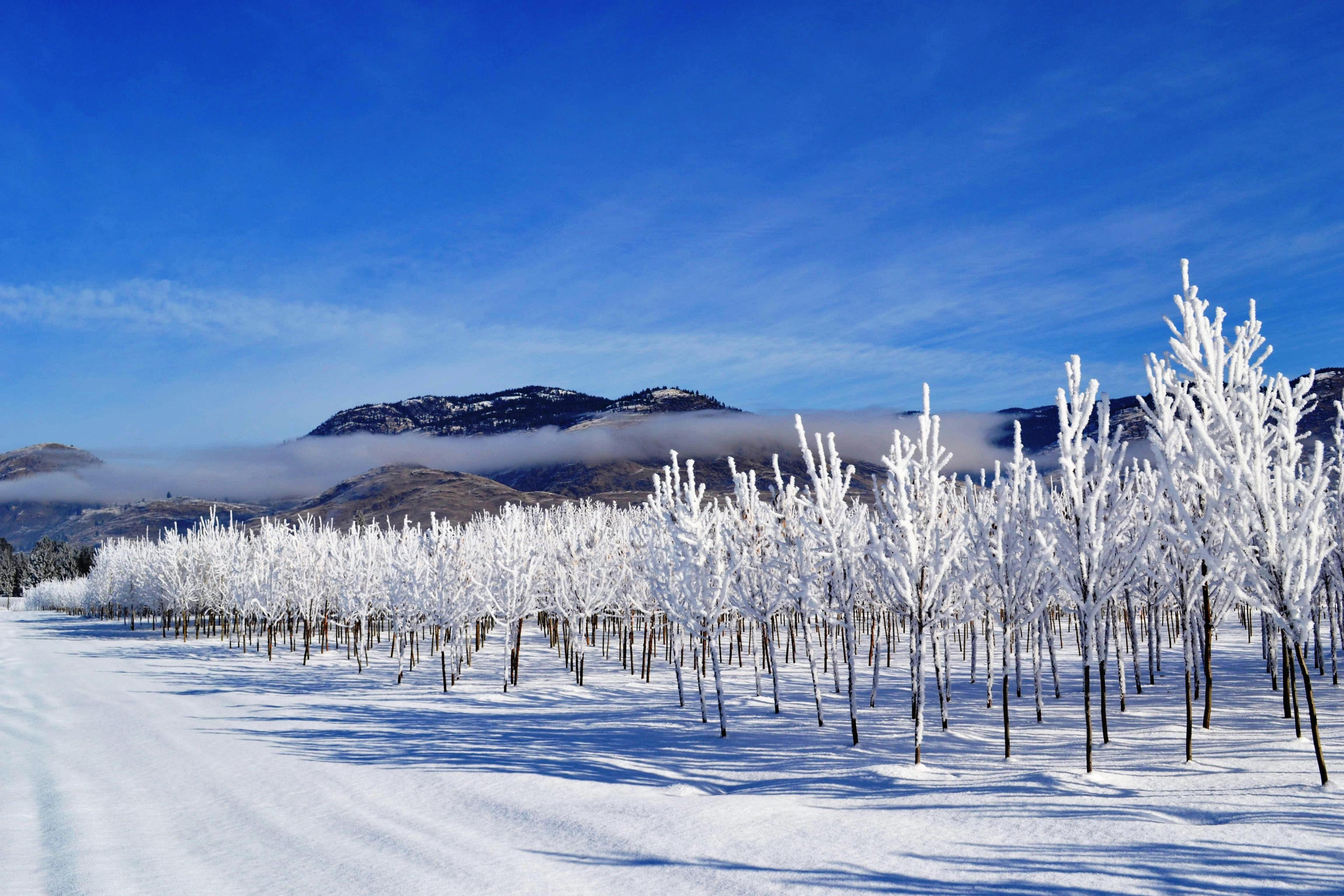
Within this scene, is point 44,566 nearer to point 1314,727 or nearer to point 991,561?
point 991,561

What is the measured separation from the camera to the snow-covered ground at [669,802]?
8.70 meters

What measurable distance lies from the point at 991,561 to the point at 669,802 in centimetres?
713

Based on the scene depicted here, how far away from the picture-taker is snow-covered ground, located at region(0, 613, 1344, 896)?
8.70 metres

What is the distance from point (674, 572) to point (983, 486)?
15857 mm

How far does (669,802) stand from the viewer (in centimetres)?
1188

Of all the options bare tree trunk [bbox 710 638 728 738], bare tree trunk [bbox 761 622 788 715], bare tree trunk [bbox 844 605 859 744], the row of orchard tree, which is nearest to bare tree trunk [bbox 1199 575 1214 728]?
the row of orchard tree

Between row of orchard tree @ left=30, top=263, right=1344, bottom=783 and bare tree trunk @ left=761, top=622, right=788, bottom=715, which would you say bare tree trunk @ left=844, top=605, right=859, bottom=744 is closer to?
row of orchard tree @ left=30, top=263, right=1344, bottom=783

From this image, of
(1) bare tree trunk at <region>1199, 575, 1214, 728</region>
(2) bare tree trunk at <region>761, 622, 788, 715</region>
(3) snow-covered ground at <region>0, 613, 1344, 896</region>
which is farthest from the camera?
(2) bare tree trunk at <region>761, 622, 788, 715</region>

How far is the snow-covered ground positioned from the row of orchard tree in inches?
33.3

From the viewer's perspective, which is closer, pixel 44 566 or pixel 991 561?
pixel 991 561

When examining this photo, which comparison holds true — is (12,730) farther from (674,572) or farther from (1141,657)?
(1141,657)

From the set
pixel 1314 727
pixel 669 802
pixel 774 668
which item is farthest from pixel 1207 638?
pixel 774 668

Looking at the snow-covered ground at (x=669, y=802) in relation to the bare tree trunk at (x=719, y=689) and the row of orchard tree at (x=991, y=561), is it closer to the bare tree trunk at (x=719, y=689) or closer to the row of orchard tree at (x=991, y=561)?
the bare tree trunk at (x=719, y=689)

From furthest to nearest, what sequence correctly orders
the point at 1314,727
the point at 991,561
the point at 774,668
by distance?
the point at 774,668, the point at 991,561, the point at 1314,727
